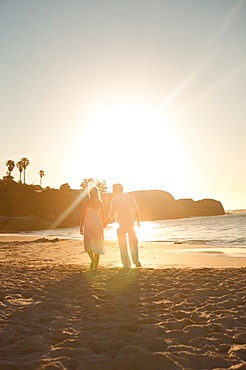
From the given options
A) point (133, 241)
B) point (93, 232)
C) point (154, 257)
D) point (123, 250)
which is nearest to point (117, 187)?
point (93, 232)

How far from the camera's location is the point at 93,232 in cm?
963

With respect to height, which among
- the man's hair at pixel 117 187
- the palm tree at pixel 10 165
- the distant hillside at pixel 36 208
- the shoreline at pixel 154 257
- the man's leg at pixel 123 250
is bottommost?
the shoreline at pixel 154 257

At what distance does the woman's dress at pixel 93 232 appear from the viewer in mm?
9547

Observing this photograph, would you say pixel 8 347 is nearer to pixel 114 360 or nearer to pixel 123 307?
pixel 114 360

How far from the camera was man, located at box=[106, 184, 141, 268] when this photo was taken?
9.75 m

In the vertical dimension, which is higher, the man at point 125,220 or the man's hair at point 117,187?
the man's hair at point 117,187

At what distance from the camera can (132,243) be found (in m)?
9.74

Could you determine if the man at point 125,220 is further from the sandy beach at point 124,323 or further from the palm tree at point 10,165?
the palm tree at point 10,165

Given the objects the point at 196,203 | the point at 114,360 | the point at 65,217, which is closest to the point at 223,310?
the point at 114,360

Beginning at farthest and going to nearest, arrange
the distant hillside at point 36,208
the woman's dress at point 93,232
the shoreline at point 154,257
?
the distant hillside at point 36,208, the shoreline at point 154,257, the woman's dress at point 93,232

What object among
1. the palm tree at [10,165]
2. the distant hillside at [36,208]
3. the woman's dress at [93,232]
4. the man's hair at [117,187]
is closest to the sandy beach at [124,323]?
the woman's dress at [93,232]

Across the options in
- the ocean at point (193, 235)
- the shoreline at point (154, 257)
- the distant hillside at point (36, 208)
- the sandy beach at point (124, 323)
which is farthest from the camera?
the distant hillside at point (36, 208)

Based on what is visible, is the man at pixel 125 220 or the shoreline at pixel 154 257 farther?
the shoreline at pixel 154 257

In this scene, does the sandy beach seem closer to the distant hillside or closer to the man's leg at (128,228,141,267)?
the man's leg at (128,228,141,267)
